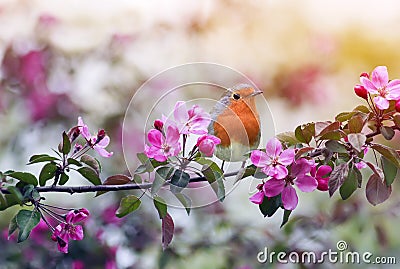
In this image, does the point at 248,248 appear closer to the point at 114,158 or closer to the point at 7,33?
the point at 114,158

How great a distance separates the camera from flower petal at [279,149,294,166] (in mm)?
377

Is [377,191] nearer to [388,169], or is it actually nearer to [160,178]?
[388,169]

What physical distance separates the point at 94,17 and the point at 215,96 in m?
0.87

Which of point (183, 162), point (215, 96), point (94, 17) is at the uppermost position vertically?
point (94, 17)

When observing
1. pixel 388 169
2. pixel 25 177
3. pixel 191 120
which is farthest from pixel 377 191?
pixel 25 177

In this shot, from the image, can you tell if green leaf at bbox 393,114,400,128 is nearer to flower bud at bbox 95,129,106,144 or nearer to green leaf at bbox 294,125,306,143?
green leaf at bbox 294,125,306,143

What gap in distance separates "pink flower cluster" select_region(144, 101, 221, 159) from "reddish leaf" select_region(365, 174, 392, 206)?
11 centimetres

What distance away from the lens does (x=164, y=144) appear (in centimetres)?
A: 39

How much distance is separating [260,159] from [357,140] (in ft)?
0.20

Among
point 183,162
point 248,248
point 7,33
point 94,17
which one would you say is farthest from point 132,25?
point 183,162

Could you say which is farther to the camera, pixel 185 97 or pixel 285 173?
pixel 185 97

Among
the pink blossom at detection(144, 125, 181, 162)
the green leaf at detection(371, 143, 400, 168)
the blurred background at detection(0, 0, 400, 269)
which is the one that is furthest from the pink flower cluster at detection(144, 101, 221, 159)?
the blurred background at detection(0, 0, 400, 269)

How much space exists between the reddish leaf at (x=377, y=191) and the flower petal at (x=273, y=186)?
67 millimetres

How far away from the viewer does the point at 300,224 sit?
0.98 metres
